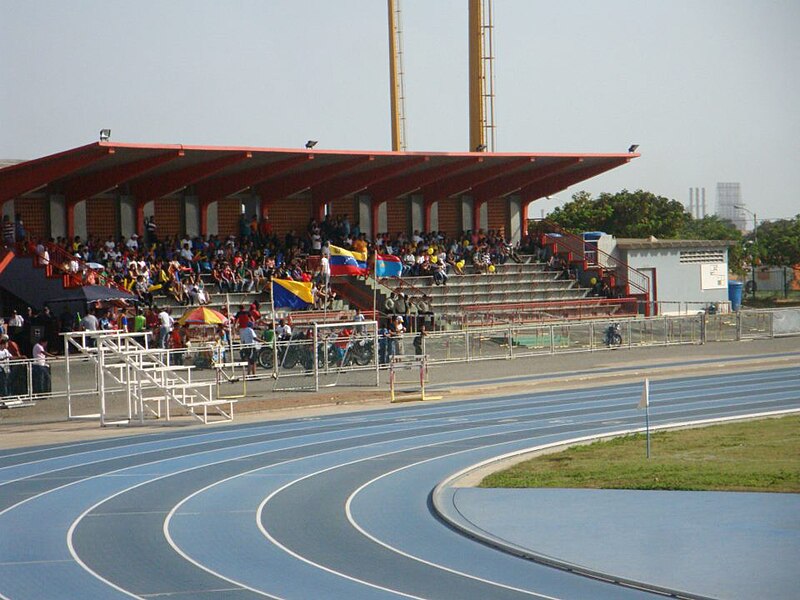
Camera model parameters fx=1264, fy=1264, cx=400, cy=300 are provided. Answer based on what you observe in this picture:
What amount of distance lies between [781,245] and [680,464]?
58.3 metres

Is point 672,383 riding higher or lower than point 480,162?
lower

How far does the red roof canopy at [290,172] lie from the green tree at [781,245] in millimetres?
25012

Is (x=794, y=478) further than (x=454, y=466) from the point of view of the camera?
No

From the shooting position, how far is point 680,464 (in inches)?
658

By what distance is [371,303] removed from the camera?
135ft

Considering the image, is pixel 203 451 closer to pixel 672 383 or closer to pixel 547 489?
pixel 547 489

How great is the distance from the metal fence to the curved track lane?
4816 millimetres

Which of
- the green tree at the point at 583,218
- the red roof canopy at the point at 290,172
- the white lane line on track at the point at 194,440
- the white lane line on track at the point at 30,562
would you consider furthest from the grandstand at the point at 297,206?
the green tree at the point at 583,218

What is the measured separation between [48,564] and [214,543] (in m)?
1.66

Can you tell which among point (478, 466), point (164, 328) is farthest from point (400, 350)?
point (478, 466)

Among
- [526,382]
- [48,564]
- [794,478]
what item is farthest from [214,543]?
[526,382]

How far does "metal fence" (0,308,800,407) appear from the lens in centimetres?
2720

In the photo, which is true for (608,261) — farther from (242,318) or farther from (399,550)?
(399,550)

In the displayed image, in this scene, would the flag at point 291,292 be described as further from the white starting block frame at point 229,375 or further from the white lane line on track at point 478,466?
the white lane line on track at point 478,466
